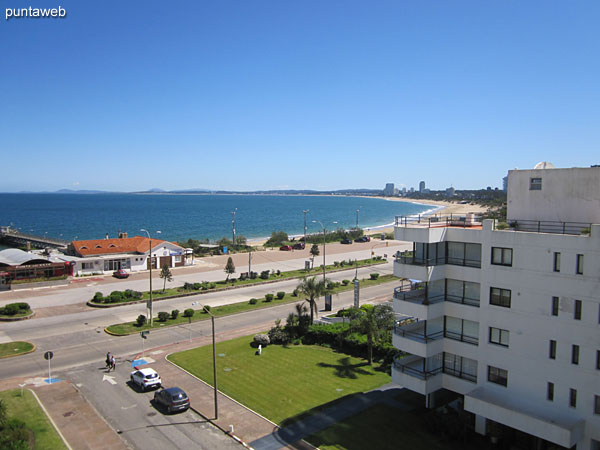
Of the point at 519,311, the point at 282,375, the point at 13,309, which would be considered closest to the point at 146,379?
the point at 282,375

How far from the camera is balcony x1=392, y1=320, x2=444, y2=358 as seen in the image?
76.8ft

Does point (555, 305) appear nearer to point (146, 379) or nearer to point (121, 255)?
point (146, 379)

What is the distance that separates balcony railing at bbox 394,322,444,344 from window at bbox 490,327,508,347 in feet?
9.25

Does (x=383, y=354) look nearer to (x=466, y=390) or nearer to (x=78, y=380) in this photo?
(x=466, y=390)

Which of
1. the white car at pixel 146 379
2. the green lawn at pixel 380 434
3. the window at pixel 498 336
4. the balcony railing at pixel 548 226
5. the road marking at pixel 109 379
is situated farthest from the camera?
the road marking at pixel 109 379

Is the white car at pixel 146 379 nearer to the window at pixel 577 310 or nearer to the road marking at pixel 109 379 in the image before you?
the road marking at pixel 109 379

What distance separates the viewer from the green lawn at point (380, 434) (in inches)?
843

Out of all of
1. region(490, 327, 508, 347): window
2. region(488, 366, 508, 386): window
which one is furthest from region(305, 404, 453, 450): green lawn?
region(490, 327, 508, 347): window

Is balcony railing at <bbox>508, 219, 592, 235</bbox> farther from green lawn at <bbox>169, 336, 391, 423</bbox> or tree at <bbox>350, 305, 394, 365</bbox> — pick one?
green lawn at <bbox>169, 336, 391, 423</bbox>

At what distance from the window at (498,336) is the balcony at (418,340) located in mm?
2756

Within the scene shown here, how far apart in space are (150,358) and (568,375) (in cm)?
2686

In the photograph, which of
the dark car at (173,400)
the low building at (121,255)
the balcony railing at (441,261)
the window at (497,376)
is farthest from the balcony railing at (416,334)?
the low building at (121,255)

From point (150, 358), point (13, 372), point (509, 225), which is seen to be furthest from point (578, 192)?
point (13, 372)

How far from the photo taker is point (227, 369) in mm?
30938
